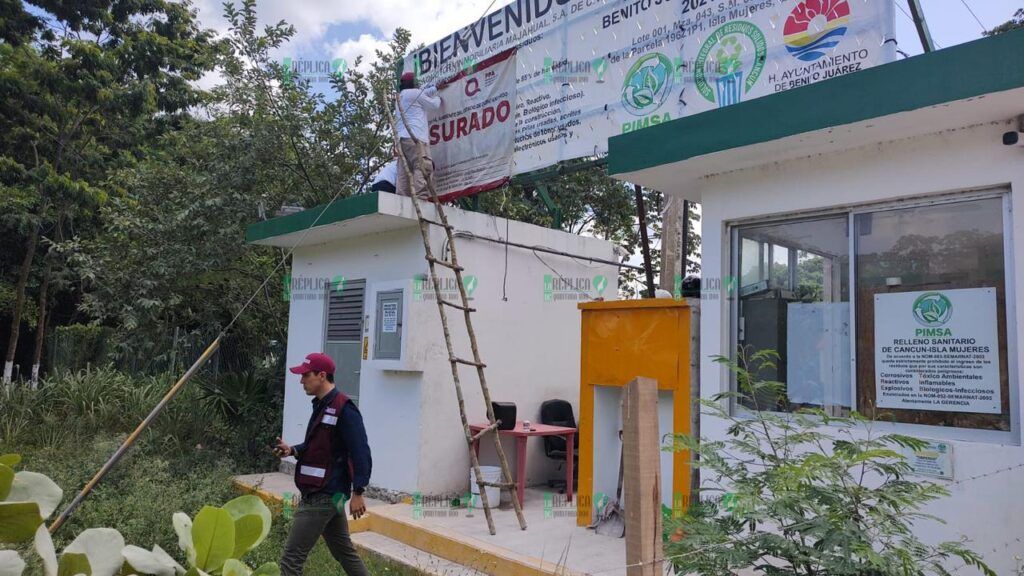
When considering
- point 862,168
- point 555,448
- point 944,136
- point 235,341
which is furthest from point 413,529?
point 235,341

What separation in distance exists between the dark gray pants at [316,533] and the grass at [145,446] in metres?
0.96

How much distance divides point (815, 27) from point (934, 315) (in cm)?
250

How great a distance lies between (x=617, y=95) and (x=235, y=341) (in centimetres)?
804

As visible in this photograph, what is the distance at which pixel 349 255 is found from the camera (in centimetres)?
862

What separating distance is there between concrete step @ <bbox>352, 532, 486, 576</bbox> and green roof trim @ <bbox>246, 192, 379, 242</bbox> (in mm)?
3190

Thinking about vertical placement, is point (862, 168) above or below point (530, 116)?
below

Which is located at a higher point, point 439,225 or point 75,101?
point 75,101

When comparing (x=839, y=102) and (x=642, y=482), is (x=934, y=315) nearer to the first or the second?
(x=839, y=102)

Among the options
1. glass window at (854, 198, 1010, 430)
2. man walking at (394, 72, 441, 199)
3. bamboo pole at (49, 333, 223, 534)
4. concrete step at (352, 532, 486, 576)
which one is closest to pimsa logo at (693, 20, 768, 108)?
glass window at (854, 198, 1010, 430)

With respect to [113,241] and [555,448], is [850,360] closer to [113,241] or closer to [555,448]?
[555,448]

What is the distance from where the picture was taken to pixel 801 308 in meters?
5.00

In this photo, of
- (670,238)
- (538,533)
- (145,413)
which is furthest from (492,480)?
(145,413)

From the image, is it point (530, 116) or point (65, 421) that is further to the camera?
point (65, 421)

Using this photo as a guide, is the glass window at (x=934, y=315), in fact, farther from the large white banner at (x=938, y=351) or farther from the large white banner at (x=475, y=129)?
the large white banner at (x=475, y=129)
